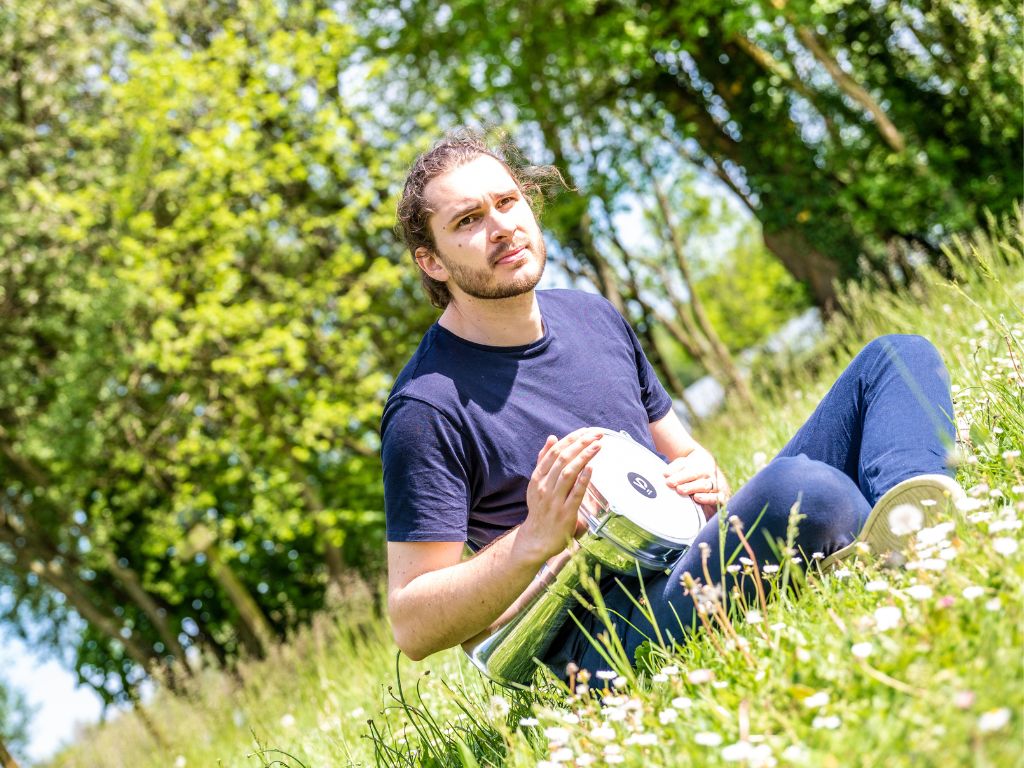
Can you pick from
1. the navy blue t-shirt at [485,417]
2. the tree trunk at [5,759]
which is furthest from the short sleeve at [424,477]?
the tree trunk at [5,759]

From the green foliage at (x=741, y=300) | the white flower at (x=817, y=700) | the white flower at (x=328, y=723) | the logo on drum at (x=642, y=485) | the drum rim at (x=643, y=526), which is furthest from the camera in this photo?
the green foliage at (x=741, y=300)

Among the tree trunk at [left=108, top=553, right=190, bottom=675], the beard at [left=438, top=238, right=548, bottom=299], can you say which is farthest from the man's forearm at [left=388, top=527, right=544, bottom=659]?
the tree trunk at [left=108, top=553, right=190, bottom=675]

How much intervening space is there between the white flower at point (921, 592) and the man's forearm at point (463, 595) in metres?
0.84

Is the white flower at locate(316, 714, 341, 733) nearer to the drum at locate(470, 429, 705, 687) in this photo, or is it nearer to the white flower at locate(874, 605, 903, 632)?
the drum at locate(470, 429, 705, 687)

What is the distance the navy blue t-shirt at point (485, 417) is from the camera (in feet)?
8.43

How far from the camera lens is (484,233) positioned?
2.86 metres

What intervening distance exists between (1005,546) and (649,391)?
1.51m

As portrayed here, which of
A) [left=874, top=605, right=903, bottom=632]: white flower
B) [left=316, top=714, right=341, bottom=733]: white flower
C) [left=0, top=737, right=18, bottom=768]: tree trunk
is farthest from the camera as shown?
[left=316, top=714, right=341, bottom=733]: white flower

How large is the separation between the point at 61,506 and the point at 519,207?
1005cm

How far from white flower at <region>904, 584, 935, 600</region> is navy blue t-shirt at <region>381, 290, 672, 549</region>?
109 centimetres

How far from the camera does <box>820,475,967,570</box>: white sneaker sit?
2.13 meters

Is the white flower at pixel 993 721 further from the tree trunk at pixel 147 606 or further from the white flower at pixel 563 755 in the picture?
the tree trunk at pixel 147 606

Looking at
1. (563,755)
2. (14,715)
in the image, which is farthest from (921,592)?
(14,715)

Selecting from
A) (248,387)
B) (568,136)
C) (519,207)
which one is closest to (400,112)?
(568,136)
